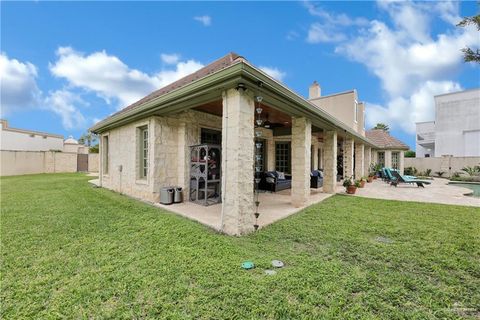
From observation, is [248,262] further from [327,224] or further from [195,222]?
[327,224]

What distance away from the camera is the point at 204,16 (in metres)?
8.60

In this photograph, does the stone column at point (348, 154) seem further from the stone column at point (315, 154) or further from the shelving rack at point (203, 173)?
the shelving rack at point (203, 173)

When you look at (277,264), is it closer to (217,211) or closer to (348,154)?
(217,211)

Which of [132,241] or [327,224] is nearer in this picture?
[132,241]

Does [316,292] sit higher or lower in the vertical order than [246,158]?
lower

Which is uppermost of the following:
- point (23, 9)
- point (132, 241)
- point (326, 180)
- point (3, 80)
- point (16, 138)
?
point (23, 9)

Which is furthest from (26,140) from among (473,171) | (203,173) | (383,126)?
(383,126)

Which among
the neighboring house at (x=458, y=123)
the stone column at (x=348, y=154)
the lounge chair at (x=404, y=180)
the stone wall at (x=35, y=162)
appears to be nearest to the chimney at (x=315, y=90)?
the stone column at (x=348, y=154)

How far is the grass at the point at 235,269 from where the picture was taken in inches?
90.5

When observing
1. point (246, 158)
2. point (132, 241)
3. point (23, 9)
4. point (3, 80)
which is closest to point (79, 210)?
point (132, 241)

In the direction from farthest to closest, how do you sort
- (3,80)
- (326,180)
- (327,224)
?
(3,80), (326,180), (327,224)

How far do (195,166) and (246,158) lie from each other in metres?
3.35

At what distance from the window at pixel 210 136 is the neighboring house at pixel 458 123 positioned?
31315 mm

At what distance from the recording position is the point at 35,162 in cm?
2038
